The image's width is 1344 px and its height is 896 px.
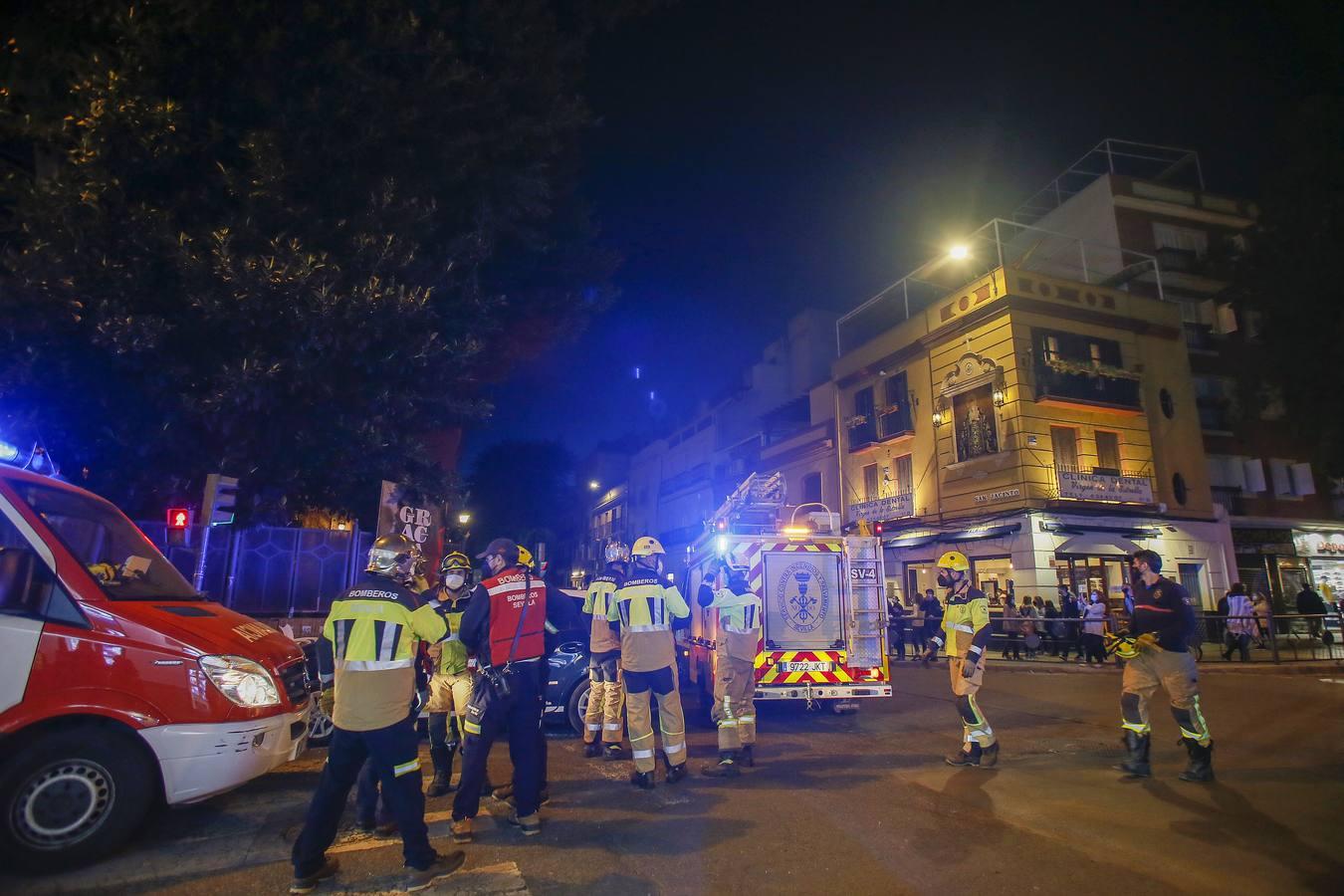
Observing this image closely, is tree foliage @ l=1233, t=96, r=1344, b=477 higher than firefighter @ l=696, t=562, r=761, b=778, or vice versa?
tree foliage @ l=1233, t=96, r=1344, b=477

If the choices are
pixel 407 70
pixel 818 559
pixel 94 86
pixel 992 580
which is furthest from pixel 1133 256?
pixel 94 86

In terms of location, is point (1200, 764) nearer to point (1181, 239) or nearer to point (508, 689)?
point (508, 689)

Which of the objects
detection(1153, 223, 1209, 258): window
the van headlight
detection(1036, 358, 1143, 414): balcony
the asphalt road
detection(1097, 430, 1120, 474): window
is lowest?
the asphalt road

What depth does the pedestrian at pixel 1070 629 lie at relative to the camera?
1550 cm

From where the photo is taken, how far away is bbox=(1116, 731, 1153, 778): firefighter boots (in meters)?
6.14

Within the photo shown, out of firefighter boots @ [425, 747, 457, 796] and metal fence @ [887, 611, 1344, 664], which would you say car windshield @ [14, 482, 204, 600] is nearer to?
firefighter boots @ [425, 747, 457, 796]

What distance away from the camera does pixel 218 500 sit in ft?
29.8

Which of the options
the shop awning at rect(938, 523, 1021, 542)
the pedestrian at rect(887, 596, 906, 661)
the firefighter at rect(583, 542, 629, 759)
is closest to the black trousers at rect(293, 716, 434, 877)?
the firefighter at rect(583, 542, 629, 759)

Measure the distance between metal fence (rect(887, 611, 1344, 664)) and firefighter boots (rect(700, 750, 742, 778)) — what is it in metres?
10.9

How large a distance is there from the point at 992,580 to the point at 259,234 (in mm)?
20263

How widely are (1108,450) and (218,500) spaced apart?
2354 cm

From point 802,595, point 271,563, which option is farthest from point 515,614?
point 271,563

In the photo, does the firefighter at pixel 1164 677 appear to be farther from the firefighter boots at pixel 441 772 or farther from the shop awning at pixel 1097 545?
the shop awning at pixel 1097 545

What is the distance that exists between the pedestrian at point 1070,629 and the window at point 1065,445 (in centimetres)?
578
